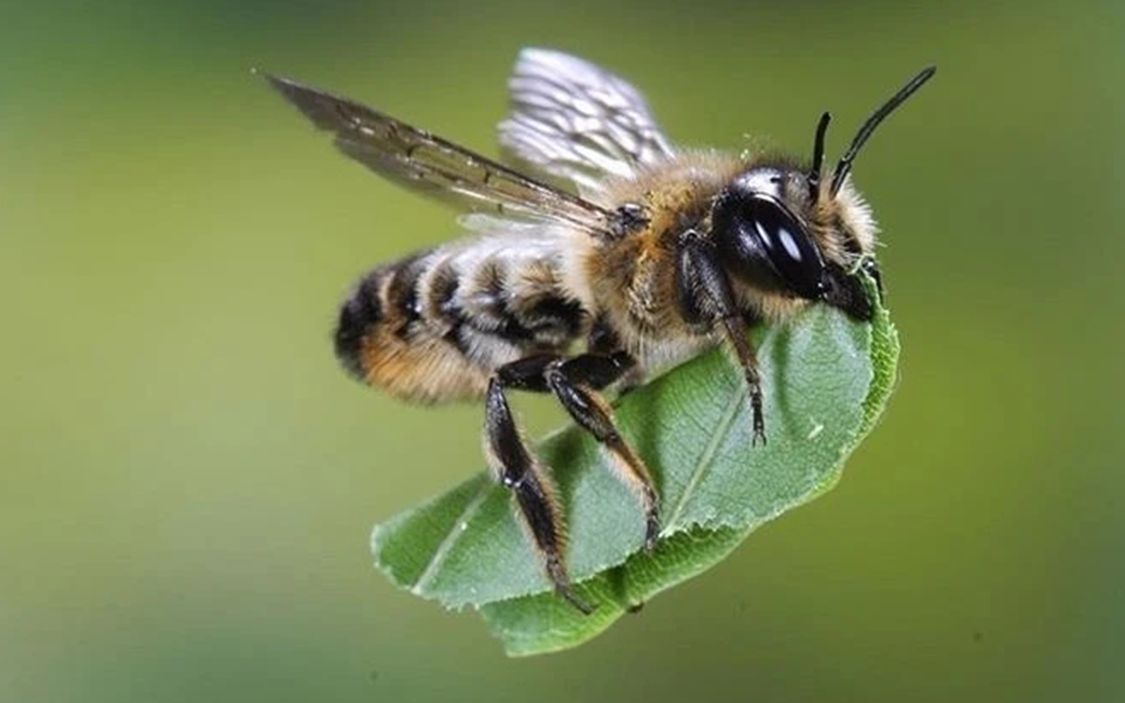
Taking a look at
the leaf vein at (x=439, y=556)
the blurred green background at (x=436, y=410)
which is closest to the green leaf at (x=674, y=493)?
the leaf vein at (x=439, y=556)

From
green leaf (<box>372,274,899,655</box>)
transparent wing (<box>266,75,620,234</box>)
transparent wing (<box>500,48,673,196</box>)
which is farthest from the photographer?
transparent wing (<box>500,48,673,196</box>)

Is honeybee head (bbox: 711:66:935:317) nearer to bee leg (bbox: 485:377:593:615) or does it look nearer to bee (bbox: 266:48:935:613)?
bee (bbox: 266:48:935:613)

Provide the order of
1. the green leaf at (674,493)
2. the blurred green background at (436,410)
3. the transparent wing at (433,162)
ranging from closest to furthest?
the green leaf at (674,493)
the transparent wing at (433,162)
the blurred green background at (436,410)

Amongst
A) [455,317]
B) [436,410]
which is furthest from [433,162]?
[436,410]

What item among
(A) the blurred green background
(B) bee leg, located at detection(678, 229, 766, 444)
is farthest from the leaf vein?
(A) the blurred green background

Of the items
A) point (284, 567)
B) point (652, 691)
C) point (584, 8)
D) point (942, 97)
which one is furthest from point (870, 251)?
point (584, 8)

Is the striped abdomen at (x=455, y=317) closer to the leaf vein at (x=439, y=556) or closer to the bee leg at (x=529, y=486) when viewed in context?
the bee leg at (x=529, y=486)
